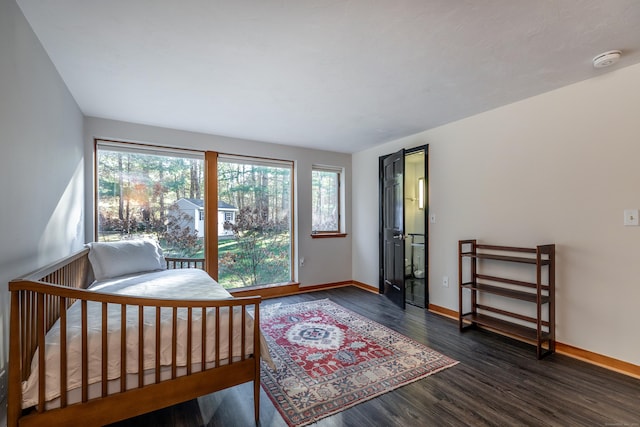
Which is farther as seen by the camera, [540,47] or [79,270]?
[79,270]

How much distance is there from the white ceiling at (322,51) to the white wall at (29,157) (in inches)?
6.5

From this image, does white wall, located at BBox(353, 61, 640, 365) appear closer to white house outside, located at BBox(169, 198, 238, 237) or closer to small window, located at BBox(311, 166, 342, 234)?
small window, located at BBox(311, 166, 342, 234)

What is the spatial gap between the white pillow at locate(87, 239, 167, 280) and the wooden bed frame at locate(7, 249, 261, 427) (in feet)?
2.62

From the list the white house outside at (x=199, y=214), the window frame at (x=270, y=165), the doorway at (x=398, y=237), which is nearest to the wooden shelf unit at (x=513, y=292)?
the doorway at (x=398, y=237)

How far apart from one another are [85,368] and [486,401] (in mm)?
2295

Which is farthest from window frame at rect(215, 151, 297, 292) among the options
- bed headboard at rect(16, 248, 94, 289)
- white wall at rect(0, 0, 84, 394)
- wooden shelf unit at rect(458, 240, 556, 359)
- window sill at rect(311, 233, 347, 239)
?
wooden shelf unit at rect(458, 240, 556, 359)

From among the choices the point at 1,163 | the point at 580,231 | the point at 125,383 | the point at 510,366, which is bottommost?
the point at 510,366

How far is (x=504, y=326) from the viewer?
266 cm

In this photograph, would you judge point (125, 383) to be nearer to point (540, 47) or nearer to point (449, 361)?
point (449, 361)

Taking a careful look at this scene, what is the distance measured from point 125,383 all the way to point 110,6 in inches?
77.0

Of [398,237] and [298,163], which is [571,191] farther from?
[298,163]

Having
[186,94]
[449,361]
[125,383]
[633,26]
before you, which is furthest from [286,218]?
[633,26]

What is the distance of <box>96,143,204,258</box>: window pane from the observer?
3.25 metres

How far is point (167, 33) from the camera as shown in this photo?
5.56 ft
